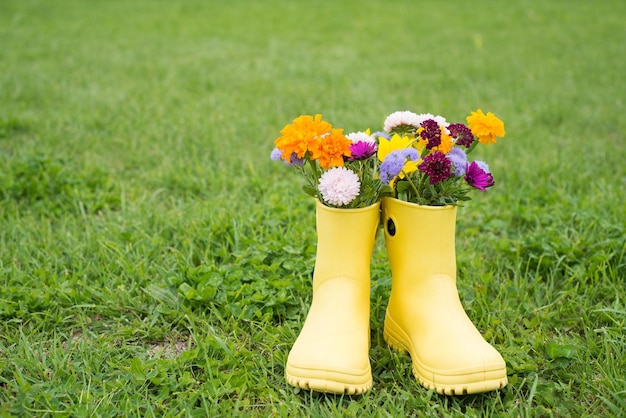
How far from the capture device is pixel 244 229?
2.24m

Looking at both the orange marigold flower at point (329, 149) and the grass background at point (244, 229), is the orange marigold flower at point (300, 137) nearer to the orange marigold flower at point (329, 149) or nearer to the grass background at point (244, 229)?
the orange marigold flower at point (329, 149)

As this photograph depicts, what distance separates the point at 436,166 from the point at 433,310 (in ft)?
1.21

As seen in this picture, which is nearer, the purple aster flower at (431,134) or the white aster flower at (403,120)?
the purple aster flower at (431,134)

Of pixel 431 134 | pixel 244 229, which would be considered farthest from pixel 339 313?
pixel 244 229

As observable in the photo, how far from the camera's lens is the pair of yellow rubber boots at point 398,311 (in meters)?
1.40

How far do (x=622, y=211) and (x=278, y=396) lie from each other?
1584 millimetres

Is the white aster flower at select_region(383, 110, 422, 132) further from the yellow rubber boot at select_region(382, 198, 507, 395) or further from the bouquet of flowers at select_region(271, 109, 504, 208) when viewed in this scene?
the yellow rubber boot at select_region(382, 198, 507, 395)

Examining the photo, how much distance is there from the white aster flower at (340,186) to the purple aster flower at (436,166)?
16 centimetres

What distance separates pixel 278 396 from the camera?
1469 millimetres

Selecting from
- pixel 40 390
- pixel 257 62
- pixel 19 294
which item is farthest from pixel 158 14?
pixel 40 390

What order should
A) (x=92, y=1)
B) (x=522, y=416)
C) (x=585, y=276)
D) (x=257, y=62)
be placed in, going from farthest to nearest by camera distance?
(x=92, y=1) < (x=257, y=62) < (x=585, y=276) < (x=522, y=416)

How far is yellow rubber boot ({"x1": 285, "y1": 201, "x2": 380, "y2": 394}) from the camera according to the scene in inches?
55.5

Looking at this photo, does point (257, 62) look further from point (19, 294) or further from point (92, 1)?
point (92, 1)

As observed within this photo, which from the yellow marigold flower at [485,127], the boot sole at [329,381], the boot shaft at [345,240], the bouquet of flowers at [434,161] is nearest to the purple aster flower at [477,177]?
the bouquet of flowers at [434,161]
